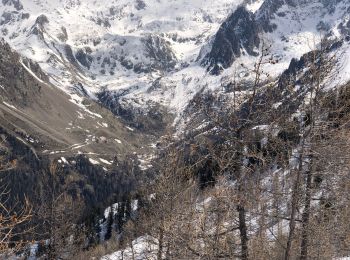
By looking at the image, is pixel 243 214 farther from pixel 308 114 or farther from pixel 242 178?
pixel 308 114

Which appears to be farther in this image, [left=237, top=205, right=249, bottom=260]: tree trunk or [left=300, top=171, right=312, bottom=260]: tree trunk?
[left=300, top=171, right=312, bottom=260]: tree trunk

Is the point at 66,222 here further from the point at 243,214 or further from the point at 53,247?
the point at 243,214

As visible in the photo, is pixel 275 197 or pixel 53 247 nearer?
pixel 275 197

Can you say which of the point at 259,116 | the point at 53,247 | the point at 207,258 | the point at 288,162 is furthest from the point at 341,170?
the point at 53,247

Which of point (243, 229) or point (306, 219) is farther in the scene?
point (306, 219)

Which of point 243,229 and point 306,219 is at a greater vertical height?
point 306,219

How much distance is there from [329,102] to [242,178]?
161 inches

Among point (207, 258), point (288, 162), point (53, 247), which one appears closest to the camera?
point (207, 258)

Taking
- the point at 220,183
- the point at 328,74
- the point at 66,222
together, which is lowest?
the point at 220,183

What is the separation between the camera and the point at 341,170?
16.5 meters

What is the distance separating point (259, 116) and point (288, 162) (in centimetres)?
197

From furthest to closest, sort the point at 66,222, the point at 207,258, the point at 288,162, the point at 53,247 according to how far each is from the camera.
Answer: the point at 66,222 → the point at 53,247 → the point at 288,162 → the point at 207,258

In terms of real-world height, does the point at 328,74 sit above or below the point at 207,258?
above

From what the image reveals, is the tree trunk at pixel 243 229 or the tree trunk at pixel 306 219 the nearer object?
the tree trunk at pixel 243 229
